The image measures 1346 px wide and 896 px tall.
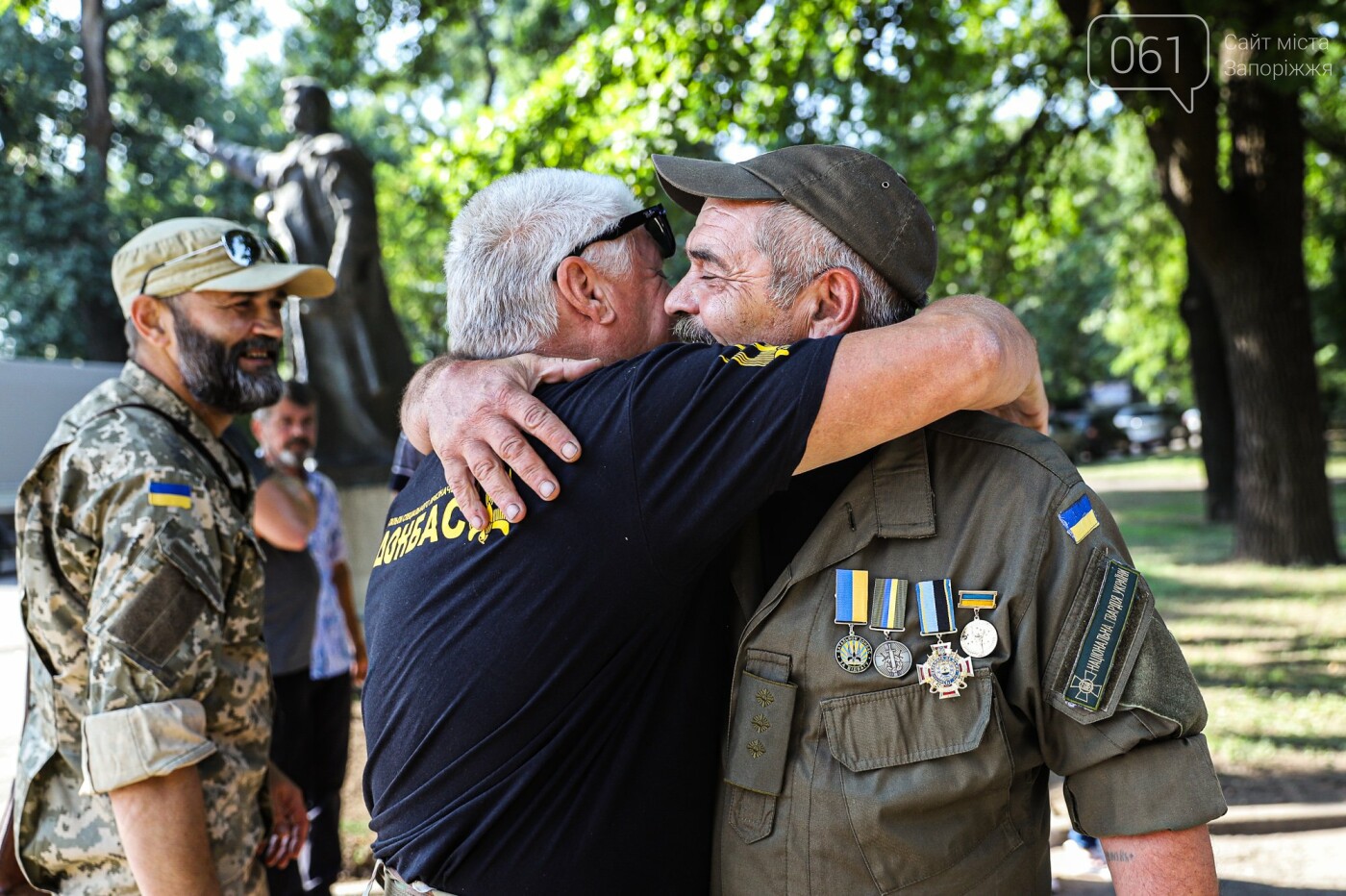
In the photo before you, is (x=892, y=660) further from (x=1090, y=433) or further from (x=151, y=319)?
(x=1090, y=433)

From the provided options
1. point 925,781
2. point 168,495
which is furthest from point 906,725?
point 168,495

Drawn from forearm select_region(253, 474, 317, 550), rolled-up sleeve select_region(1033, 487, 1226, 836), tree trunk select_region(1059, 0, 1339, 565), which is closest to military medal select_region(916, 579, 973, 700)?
rolled-up sleeve select_region(1033, 487, 1226, 836)

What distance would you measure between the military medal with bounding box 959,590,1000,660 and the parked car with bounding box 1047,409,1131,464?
32.4 metres

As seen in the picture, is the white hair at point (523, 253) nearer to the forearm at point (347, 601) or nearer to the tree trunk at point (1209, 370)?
the forearm at point (347, 601)

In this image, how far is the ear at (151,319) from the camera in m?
2.92

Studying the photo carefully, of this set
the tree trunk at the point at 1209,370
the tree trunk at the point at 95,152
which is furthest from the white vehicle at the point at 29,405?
the tree trunk at the point at 1209,370

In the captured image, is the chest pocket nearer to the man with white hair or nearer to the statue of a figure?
the man with white hair

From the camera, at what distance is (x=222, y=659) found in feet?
8.55

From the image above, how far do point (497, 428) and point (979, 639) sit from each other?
0.76 m

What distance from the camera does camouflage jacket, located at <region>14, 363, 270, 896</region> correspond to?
→ 7.48 ft

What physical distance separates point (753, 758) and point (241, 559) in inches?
59.5

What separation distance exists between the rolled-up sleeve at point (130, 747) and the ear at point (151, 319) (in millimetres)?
1065

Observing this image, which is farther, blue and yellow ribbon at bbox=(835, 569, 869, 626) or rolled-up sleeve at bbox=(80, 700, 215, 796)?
rolled-up sleeve at bbox=(80, 700, 215, 796)

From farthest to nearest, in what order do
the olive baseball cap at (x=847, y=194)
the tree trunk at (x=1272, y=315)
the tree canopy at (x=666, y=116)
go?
the tree trunk at (x=1272, y=315)
the tree canopy at (x=666, y=116)
the olive baseball cap at (x=847, y=194)
